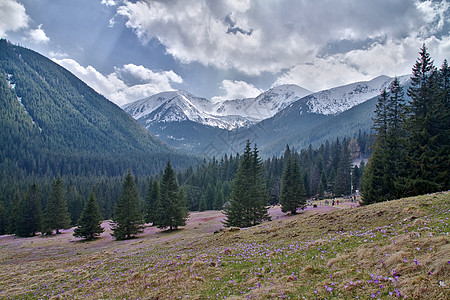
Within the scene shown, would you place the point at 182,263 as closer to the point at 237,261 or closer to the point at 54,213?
the point at 237,261

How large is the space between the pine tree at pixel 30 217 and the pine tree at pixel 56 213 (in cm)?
231

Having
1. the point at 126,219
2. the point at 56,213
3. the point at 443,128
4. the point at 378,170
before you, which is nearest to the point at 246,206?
the point at 378,170

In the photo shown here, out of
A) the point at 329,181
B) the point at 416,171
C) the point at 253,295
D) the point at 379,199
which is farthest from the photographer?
the point at 329,181

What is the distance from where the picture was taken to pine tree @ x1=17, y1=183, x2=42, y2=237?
6225 cm

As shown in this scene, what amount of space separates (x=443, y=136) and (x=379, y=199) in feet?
33.6

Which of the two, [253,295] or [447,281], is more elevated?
[447,281]

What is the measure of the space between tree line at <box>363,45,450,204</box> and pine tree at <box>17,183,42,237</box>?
2875 inches

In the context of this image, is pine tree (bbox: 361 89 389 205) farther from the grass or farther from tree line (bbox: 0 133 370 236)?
the grass

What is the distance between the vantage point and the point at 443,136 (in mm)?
28781

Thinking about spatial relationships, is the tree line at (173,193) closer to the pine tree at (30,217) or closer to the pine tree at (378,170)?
the pine tree at (30,217)

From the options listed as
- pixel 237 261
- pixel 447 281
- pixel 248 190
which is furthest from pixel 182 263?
pixel 248 190

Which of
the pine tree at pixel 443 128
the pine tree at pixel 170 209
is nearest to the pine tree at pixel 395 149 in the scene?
the pine tree at pixel 443 128

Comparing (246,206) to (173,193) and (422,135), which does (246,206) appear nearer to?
(173,193)

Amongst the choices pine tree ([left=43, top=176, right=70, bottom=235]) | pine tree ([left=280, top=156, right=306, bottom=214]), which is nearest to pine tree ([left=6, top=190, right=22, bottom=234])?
pine tree ([left=43, top=176, right=70, bottom=235])
